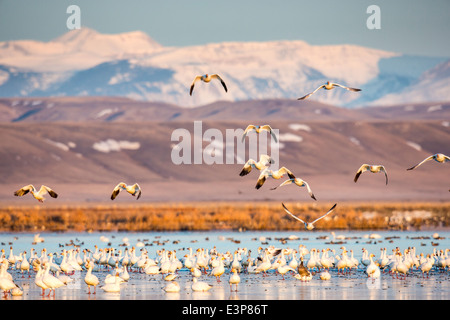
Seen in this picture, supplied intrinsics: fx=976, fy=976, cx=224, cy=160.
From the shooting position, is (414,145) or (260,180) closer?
(260,180)

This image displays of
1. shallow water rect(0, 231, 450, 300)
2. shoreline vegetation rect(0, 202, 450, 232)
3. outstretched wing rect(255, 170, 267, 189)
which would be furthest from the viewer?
shoreline vegetation rect(0, 202, 450, 232)

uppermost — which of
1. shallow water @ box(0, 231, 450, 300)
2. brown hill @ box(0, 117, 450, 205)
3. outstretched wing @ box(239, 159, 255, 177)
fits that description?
brown hill @ box(0, 117, 450, 205)

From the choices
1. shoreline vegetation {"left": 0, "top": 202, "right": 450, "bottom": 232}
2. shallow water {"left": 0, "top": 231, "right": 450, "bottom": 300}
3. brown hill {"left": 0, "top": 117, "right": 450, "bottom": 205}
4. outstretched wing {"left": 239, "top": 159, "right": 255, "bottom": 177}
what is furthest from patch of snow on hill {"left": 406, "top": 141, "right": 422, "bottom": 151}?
outstretched wing {"left": 239, "top": 159, "right": 255, "bottom": 177}

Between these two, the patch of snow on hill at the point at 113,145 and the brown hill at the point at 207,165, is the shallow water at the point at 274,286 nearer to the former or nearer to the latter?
the brown hill at the point at 207,165

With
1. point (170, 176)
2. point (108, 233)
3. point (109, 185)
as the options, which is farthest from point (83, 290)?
point (170, 176)

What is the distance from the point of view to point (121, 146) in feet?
431

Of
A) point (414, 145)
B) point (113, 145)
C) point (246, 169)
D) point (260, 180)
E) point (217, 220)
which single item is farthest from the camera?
point (414, 145)

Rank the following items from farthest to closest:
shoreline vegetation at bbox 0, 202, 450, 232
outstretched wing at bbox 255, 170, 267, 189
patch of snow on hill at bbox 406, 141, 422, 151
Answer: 1. patch of snow on hill at bbox 406, 141, 422, 151
2. shoreline vegetation at bbox 0, 202, 450, 232
3. outstretched wing at bbox 255, 170, 267, 189

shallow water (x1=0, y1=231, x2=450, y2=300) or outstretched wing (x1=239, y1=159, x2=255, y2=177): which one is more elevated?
outstretched wing (x1=239, y1=159, x2=255, y2=177)

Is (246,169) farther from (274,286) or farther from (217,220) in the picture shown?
(217,220)

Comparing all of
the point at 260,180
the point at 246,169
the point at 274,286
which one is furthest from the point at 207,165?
the point at 260,180

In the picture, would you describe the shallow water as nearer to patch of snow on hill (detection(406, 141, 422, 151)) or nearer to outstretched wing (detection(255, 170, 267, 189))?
outstretched wing (detection(255, 170, 267, 189))

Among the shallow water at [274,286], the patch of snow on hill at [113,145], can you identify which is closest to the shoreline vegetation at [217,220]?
the shallow water at [274,286]
